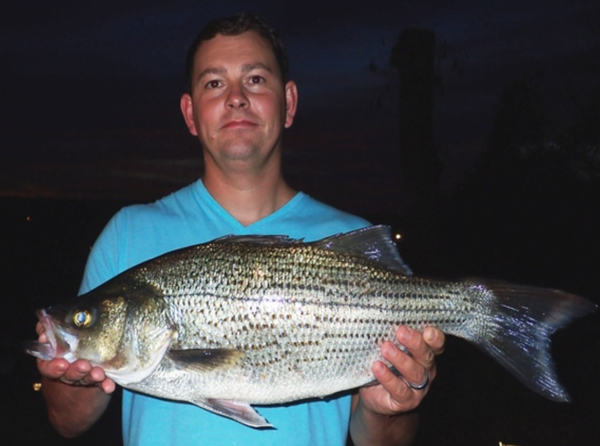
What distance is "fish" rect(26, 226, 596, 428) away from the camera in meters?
2.66

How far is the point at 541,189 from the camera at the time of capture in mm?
16734

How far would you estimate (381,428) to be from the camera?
313cm

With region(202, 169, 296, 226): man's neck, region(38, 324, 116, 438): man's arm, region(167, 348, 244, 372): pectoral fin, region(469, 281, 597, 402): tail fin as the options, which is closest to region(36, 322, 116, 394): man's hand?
region(38, 324, 116, 438): man's arm

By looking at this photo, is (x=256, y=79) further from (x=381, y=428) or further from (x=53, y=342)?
(x=381, y=428)

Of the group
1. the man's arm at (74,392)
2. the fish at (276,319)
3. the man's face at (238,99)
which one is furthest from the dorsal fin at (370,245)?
the man's arm at (74,392)

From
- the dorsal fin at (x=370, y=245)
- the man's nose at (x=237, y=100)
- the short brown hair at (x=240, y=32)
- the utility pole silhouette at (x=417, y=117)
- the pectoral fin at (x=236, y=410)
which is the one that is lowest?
the pectoral fin at (x=236, y=410)

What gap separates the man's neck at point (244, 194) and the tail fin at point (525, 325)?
1.19 metres

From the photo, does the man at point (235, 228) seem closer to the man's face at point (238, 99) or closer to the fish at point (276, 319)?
the man's face at point (238, 99)

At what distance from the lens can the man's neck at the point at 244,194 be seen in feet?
10.6

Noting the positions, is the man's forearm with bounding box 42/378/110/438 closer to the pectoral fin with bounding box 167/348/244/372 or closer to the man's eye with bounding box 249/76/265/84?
the pectoral fin with bounding box 167/348/244/372

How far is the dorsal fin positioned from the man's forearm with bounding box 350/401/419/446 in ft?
2.66

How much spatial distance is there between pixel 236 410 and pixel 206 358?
277 mm

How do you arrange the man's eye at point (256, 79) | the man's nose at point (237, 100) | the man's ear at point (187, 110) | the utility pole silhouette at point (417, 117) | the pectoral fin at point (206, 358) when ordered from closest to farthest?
the pectoral fin at point (206, 358) → the man's nose at point (237, 100) → the man's eye at point (256, 79) → the man's ear at point (187, 110) → the utility pole silhouette at point (417, 117)

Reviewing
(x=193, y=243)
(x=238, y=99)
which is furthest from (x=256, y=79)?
(x=193, y=243)
